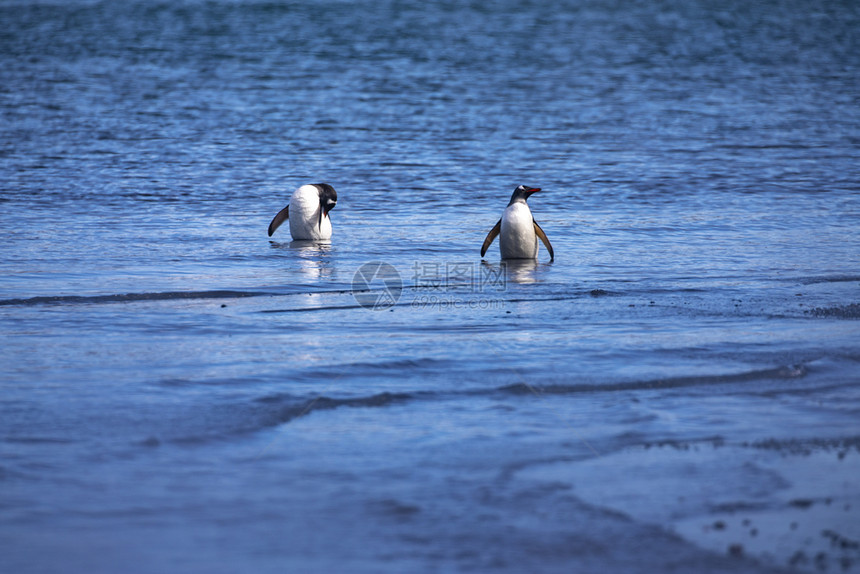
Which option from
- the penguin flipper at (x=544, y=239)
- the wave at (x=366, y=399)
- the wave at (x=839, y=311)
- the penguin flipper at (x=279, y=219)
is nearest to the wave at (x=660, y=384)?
the wave at (x=366, y=399)

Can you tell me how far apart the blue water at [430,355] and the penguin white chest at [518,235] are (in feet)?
0.67

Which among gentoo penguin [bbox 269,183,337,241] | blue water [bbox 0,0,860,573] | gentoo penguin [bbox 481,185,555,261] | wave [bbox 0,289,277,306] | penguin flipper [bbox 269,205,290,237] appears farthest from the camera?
penguin flipper [bbox 269,205,290,237]

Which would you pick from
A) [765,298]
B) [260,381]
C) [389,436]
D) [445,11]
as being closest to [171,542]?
[389,436]

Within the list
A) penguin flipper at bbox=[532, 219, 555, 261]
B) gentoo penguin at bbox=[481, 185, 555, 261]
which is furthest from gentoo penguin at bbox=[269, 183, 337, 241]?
penguin flipper at bbox=[532, 219, 555, 261]

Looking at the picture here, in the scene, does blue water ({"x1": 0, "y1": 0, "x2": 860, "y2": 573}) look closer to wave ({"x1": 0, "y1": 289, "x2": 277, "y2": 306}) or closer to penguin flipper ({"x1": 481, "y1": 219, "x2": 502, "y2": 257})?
wave ({"x1": 0, "y1": 289, "x2": 277, "y2": 306})

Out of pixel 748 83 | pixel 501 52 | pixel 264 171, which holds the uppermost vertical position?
pixel 501 52

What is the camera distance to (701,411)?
196 inches

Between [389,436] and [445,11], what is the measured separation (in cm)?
6479

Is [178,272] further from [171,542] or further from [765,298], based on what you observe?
[171,542]

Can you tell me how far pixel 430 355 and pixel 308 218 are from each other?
472 cm

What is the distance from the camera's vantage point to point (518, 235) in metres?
Result: 9.36

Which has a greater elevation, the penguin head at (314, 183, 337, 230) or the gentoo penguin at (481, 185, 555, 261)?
the penguin head at (314, 183, 337, 230)

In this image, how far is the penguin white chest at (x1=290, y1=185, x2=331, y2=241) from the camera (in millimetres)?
10461

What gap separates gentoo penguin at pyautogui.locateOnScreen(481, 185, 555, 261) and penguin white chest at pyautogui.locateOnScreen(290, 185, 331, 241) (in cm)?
186
